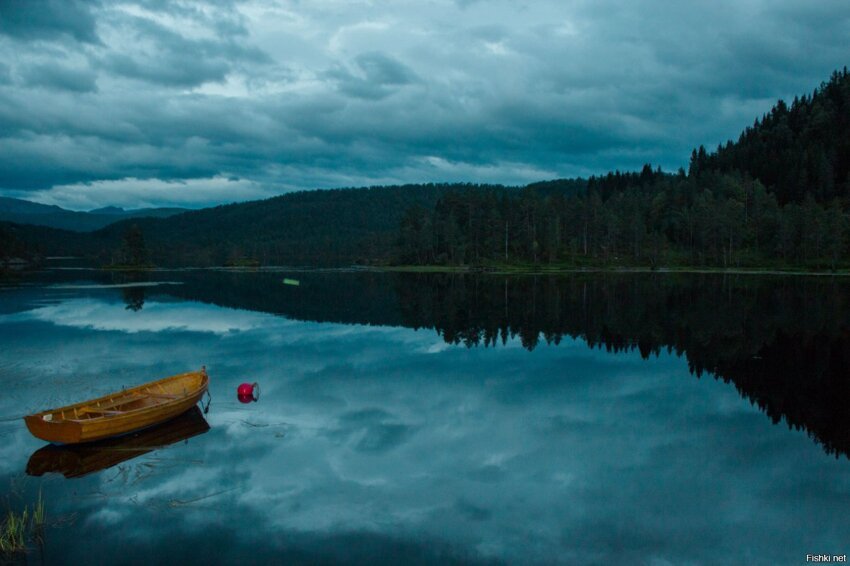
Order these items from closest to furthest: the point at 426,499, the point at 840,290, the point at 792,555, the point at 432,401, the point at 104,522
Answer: the point at 792,555 < the point at 104,522 < the point at 426,499 < the point at 432,401 < the point at 840,290

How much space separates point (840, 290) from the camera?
314 feet

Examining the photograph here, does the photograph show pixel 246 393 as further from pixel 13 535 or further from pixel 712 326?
pixel 712 326

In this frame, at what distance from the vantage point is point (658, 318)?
217 feet

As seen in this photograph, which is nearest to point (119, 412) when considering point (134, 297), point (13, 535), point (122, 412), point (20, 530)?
point (122, 412)

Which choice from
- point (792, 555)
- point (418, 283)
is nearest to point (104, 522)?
point (792, 555)

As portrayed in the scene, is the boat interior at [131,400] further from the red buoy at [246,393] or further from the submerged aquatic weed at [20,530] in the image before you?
the submerged aquatic weed at [20,530]

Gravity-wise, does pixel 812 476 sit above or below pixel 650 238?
below

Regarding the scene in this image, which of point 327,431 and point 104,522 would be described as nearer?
point 104,522

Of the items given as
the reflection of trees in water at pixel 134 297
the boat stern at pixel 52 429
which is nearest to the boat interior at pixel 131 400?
the boat stern at pixel 52 429

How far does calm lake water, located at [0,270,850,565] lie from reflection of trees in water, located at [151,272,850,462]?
449mm

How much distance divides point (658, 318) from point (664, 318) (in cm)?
64

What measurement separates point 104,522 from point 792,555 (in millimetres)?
21469

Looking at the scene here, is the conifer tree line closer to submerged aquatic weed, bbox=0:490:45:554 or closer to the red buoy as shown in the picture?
the red buoy

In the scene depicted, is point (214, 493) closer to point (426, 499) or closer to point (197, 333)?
point (426, 499)
